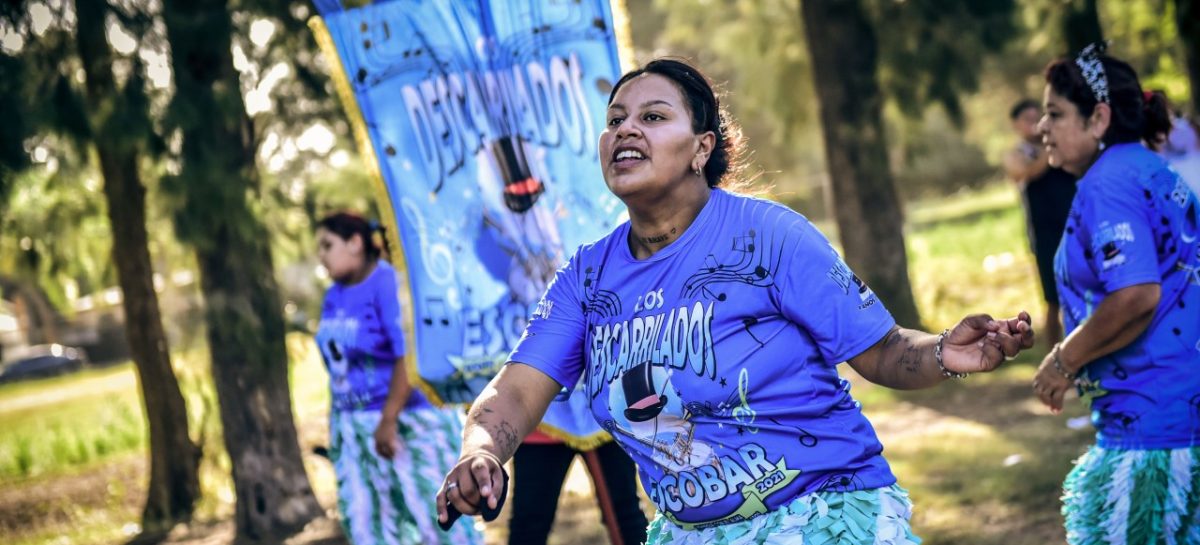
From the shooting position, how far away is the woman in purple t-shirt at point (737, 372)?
2695mm

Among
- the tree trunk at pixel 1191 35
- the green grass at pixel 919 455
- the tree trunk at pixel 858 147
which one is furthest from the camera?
the tree trunk at pixel 858 147

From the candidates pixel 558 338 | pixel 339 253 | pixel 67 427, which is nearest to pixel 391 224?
pixel 339 253

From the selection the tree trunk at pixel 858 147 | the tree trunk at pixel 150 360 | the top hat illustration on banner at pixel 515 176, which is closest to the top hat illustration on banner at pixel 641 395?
the top hat illustration on banner at pixel 515 176

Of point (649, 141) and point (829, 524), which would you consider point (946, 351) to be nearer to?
point (829, 524)

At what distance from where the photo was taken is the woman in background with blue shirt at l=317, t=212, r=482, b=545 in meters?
5.66

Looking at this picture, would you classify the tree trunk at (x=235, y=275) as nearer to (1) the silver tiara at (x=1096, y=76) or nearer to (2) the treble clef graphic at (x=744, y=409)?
(1) the silver tiara at (x=1096, y=76)

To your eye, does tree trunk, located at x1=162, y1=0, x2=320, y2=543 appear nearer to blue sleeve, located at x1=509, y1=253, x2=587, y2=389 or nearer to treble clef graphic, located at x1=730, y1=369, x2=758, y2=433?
blue sleeve, located at x1=509, y1=253, x2=587, y2=389

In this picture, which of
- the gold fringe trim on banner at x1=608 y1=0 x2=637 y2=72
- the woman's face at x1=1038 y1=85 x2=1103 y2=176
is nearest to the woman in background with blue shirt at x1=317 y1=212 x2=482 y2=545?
the gold fringe trim on banner at x1=608 y1=0 x2=637 y2=72

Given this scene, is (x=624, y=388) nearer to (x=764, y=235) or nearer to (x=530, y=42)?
(x=764, y=235)

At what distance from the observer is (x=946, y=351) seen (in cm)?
258

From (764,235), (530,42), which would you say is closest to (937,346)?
(764,235)

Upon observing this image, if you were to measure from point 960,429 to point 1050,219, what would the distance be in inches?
63.4

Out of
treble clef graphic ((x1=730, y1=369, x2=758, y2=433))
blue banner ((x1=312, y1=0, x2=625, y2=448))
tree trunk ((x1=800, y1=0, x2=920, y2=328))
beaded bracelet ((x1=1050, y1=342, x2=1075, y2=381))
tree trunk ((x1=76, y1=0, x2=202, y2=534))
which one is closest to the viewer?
treble clef graphic ((x1=730, y1=369, x2=758, y2=433))

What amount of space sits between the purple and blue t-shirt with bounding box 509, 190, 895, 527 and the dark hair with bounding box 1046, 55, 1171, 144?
4.93ft
